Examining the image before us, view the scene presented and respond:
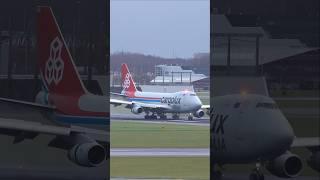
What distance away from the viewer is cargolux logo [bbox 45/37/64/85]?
5.19 metres

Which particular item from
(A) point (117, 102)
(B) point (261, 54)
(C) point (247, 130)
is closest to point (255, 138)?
(C) point (247, 130)

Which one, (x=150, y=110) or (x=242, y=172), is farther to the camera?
(x=242, y=172)

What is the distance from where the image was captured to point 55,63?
5199 mm

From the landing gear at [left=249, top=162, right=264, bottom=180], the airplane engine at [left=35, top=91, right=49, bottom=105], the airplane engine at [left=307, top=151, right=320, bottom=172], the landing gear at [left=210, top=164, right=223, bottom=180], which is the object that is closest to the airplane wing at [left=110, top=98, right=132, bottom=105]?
the airplane engine at [left=35, top=91, right=49, bottom=105]

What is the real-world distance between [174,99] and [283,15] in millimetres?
989

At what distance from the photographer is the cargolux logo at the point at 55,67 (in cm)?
519

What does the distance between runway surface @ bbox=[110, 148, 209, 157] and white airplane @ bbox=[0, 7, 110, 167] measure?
0.27 meters

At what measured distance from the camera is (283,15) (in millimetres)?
5121

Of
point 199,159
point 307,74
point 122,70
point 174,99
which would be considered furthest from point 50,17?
point 307,74

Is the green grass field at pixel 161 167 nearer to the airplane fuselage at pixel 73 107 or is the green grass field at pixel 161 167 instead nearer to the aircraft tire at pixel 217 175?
the aircraft tire at pixel 217 175

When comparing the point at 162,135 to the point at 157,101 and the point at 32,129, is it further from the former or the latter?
the point at 32,129

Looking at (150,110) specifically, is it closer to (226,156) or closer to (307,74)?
(226,156)

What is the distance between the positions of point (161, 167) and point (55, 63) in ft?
3.46

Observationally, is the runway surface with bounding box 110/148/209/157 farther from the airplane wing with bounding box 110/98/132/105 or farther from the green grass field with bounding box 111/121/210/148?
the airplane wing with bounding box 110/98/132/105
